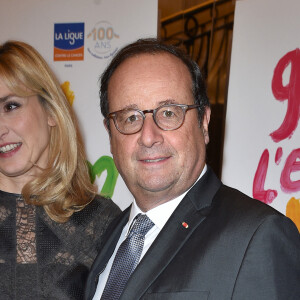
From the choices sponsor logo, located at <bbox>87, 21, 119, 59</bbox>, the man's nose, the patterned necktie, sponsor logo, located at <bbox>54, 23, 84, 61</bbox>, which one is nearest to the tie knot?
the patterned necktie

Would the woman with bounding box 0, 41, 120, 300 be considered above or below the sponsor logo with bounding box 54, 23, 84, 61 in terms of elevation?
below

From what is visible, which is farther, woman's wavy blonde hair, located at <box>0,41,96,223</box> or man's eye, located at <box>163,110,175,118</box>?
woman's wavy blonde hair, located at <box>0,41,96,223</box>

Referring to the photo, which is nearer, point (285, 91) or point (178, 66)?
point (178, 66)

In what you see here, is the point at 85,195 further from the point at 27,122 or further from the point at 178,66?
the point at 178,66

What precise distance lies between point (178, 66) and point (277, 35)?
32.5 inches

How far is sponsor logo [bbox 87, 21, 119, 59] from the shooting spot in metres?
2.53

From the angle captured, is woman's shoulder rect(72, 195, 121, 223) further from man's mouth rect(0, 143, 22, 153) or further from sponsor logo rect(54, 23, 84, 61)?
sponsor logo rect(54, 23, 84, 61)

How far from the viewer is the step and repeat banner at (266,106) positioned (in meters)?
2.07

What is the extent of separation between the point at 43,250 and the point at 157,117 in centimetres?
73

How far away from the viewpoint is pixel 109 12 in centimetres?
253

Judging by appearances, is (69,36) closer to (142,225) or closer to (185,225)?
(142,225)

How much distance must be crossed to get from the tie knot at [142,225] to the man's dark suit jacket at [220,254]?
13 cm

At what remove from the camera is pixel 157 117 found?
1.40 meters

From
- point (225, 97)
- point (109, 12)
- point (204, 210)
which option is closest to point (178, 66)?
point (204, 210)
